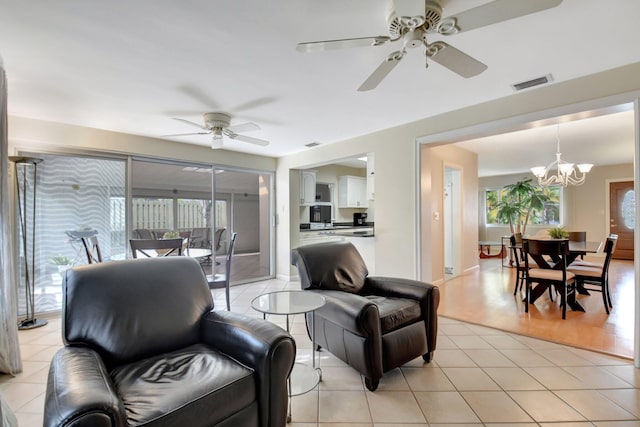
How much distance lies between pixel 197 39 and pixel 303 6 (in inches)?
30.8

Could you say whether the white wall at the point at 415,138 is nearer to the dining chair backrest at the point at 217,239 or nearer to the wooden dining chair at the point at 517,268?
the wooden dining chair at the point at 517,268

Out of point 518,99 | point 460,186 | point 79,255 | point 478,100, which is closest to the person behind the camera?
point 518,99

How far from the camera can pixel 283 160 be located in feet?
18.4

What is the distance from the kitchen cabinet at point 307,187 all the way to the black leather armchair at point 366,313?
316 centimetres

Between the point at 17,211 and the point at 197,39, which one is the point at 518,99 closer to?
the point at 197,39

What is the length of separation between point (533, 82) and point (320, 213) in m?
4.38

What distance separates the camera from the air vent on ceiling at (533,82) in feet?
8.17

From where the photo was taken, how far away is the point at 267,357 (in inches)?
53.6

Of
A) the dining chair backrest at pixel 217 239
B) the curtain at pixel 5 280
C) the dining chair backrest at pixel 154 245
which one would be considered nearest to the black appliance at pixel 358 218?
the dining chair backrest at pixel 217 239

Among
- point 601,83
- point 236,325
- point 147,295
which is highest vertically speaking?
point 601,83

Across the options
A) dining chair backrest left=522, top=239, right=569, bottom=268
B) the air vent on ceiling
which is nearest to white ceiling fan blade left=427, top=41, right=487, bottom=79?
the air vent on ceiling

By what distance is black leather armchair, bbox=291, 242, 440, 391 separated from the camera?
193 centimetres

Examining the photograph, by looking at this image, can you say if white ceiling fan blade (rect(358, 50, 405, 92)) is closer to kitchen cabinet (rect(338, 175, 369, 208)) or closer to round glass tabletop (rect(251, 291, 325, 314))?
round glass tabletop (rect(251, 291, 325, 314))

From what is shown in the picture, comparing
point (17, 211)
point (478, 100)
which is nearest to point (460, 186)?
point (478, 100)
